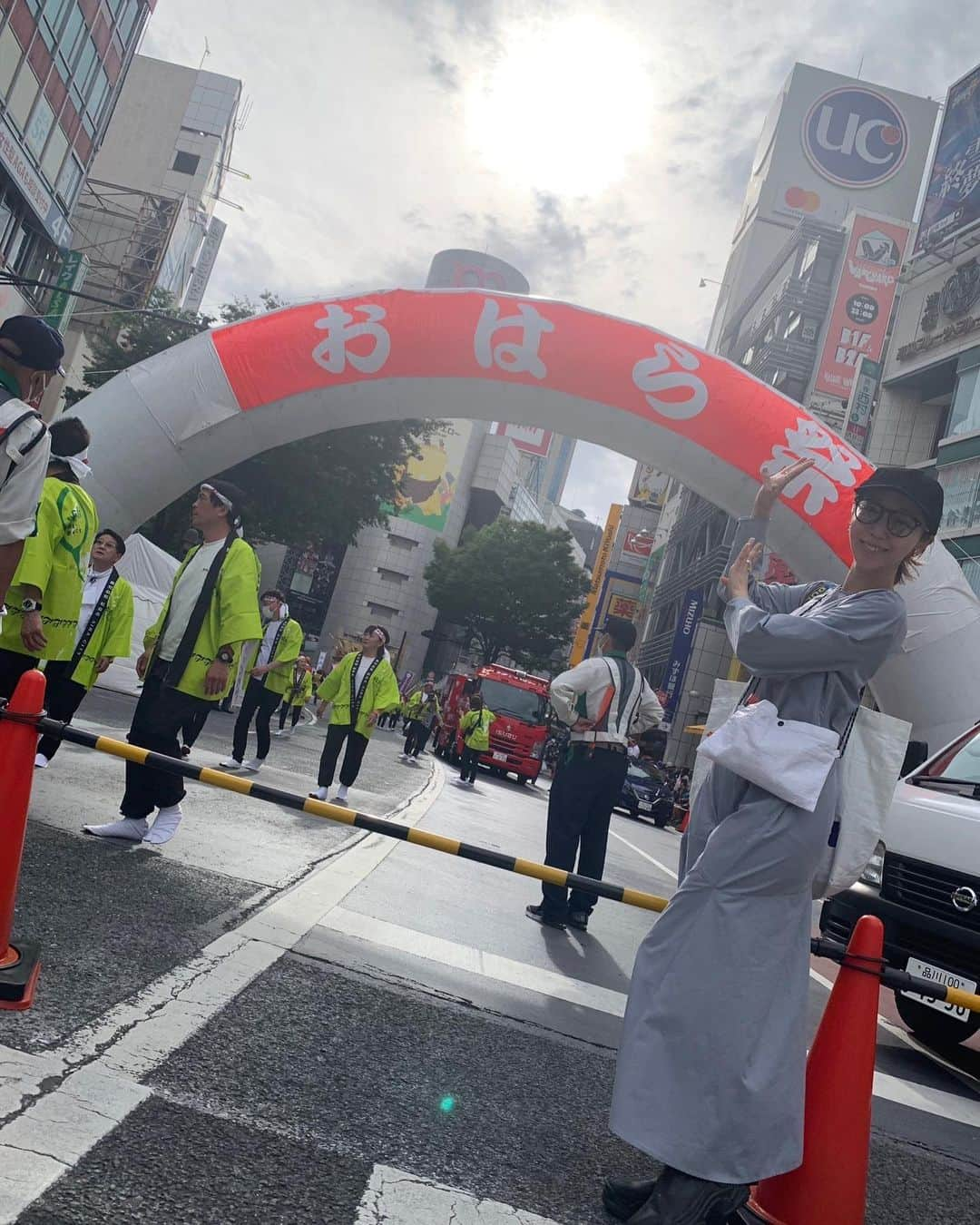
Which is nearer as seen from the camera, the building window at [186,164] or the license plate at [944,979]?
the license plate at [944,979]

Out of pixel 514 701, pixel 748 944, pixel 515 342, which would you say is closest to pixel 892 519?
pixel 748 944

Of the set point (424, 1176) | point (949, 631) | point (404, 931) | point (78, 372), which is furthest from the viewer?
point (78, 372)

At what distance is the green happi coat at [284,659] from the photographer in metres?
11.8

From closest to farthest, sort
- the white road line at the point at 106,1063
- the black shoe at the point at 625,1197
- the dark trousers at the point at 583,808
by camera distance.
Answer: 1. the white road line at the point at 106,1063
2. the black shoe at the point at 625,1197
3. the dark trousers at the point at 583,808

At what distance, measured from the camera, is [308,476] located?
26.4 meters

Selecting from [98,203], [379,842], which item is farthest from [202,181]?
[379,842]

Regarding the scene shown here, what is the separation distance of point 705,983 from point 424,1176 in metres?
0.77

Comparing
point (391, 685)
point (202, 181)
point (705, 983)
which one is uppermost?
point (202, 181)

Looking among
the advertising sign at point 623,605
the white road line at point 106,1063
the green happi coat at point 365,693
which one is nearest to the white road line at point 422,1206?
the white road line at point 106,1063

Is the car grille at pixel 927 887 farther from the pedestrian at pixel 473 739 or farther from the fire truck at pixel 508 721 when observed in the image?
the fire truck at pixel 508 721

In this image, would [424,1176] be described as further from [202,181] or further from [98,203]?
[202,181]

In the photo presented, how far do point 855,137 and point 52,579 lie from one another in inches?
2739

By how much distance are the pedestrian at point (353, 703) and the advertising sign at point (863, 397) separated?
2793 centimetres

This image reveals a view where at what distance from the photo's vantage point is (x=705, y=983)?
Answer: 8.83ft
